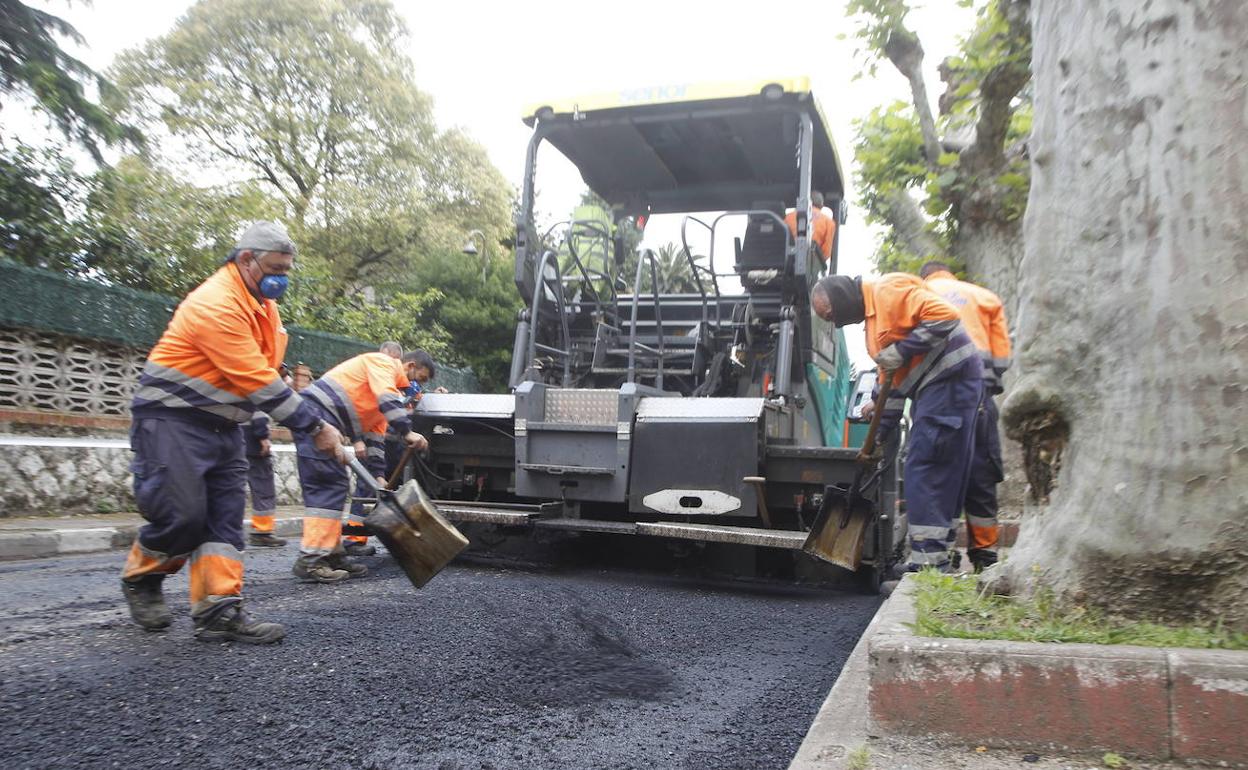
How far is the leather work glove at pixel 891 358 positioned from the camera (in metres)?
3.94

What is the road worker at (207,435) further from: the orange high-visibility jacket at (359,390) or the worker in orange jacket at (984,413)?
the worker in orange jacket at (984,413)

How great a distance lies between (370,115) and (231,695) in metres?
22.4

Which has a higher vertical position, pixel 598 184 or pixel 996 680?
pixel 598 184

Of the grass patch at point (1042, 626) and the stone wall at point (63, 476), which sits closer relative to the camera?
the grass patch at point (1042, 626)

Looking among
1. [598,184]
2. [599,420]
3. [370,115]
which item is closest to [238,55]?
[370,115]

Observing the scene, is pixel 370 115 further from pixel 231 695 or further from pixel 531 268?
pixel 231 695

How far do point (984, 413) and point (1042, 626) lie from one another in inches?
105

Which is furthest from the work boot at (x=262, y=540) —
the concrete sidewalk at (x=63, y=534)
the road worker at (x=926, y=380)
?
the road worker at (x=926, y=380)

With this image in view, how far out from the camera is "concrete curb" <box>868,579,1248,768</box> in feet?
5.68

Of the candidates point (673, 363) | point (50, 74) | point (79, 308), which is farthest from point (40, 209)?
point (673, 363)

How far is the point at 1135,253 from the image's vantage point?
214 cm

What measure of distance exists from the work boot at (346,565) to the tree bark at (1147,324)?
11.7 feet

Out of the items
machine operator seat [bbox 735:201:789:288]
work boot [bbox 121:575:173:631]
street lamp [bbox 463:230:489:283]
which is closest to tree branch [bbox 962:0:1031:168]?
machine operator seat [bbox 735:201:789:288]

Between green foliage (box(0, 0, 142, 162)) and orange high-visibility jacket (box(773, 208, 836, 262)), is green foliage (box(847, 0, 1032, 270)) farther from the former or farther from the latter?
green foliage (box(0, 0, 142, 162))
